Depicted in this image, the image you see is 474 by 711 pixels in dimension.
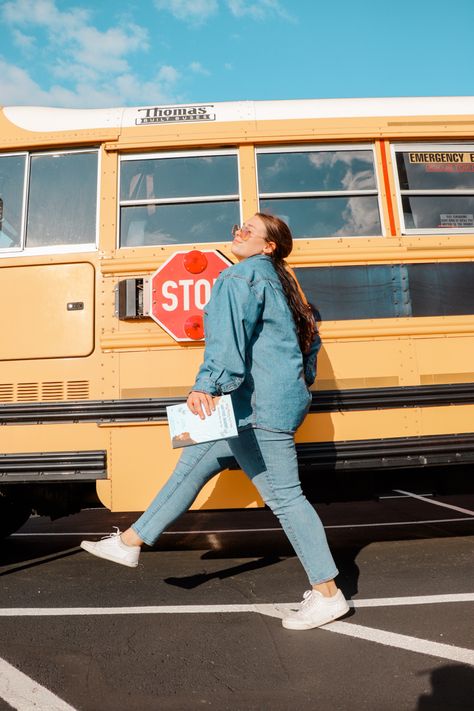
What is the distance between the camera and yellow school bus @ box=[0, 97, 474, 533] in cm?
312

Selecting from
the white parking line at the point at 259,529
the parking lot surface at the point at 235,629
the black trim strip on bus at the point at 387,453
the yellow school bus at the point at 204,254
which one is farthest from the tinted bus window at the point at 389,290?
the white parking line at the point at 259,529

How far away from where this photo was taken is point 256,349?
244cm

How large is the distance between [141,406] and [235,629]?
1.25 meters

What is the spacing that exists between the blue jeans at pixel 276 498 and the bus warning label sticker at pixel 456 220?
1.79m

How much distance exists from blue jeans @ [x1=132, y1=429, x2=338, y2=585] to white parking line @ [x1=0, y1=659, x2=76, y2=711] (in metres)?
0.75

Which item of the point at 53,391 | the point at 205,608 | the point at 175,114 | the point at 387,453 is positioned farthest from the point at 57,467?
the point at 175,114

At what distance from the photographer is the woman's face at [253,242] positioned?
256cm

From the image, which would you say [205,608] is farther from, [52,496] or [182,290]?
[182,290]

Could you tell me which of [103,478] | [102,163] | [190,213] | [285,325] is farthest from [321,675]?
[102,163]

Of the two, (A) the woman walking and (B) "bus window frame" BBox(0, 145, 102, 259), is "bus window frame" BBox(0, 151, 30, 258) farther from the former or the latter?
(A) the woman walking

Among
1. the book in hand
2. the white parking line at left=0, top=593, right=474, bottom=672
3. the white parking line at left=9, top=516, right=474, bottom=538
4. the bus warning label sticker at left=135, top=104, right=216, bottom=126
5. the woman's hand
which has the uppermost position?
the bus warning label sticker at left=135, top=104, right=216, bottom=126

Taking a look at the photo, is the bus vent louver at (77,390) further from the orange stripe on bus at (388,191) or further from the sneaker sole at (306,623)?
the orange stripe on bus at (388,191)

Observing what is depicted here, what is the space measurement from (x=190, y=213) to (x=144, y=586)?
214 cm

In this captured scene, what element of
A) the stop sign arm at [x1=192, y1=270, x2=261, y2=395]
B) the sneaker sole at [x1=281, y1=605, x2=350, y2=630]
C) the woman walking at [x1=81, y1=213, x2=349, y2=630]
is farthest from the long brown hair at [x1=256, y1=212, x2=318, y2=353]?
the sneaker sole at [x1=281, y1=605, x2=350, y2=630]
